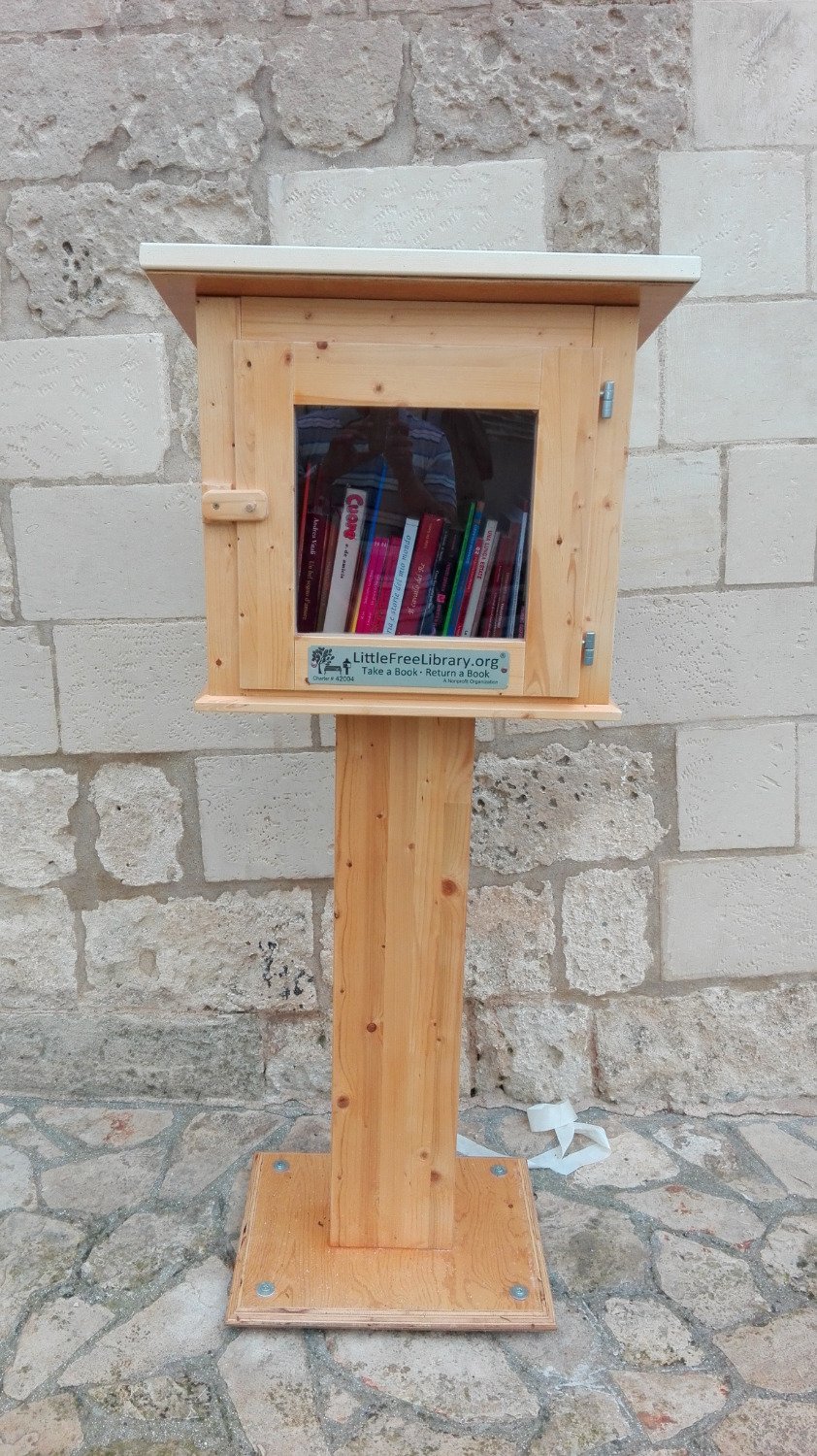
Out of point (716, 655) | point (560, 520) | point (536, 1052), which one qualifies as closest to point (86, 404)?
point (560, 520)

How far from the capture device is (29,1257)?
6.44 feet

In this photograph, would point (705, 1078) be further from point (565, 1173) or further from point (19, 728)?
point (19, 728)

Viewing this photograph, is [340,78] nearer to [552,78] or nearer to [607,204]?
[552,78]

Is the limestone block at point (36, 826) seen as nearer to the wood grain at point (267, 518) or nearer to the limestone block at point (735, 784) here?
the wood grain at point (267, 518)

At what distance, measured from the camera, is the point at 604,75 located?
7.22 ft

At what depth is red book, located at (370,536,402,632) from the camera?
152 centimetres

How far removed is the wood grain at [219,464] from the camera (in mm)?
1415

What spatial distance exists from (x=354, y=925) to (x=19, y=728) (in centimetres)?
117

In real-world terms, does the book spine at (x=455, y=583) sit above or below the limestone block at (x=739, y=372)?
below

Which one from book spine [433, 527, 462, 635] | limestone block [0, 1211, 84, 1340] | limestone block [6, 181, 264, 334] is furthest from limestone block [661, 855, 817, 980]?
limestone block [6, 181, 264, 334]

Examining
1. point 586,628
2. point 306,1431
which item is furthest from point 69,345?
point 306,1431

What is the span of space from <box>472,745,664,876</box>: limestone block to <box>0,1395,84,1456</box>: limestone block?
1.40 m

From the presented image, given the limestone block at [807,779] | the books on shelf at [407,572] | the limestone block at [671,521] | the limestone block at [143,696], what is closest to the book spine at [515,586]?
the books on shelf at [407,572]

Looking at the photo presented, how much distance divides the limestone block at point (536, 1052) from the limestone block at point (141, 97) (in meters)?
2.21
